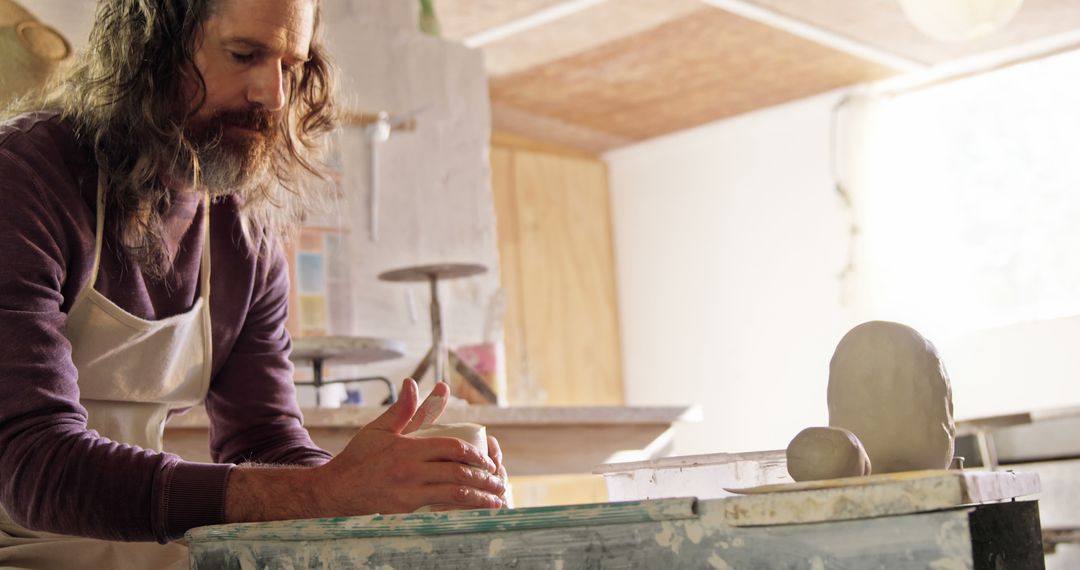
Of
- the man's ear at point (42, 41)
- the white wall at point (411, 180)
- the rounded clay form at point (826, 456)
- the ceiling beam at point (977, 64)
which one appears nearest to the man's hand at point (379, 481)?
the rounded clay form at point (826, 456)

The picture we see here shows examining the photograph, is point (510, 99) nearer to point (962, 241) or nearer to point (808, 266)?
point (808, 266)

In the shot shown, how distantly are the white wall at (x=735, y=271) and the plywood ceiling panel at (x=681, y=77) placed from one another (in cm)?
26

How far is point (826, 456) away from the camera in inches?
31.0

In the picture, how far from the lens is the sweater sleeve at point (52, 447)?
1.02 metres

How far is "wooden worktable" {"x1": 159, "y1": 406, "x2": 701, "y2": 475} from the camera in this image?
7.18 feet

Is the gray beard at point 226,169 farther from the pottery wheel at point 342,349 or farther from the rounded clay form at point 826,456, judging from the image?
the pottery wheel at point 342,349

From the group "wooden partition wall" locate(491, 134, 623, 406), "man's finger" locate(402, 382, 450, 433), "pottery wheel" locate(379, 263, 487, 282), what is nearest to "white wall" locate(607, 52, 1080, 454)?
"wooden partition wall" locate(491, 134, 623, 406)

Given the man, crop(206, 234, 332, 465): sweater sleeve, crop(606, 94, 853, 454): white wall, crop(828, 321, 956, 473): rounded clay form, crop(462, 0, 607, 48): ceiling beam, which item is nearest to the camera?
crop(828, 321, 956, 473): rounded clay form

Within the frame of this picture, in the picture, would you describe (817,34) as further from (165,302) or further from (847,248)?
(165,302)

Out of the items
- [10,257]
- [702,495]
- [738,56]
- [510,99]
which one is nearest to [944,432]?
[702,495]

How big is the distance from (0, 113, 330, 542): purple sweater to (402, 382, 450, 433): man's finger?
178 millimetres

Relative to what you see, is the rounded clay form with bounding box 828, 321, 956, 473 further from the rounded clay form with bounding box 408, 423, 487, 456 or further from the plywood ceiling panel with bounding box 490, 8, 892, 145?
the plywood ceiling panel with bounding box 490, 8, 892, 145

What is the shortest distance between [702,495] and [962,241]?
5122 mm

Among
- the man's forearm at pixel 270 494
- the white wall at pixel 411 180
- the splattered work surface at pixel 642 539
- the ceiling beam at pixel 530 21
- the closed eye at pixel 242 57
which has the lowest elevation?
the splattered work surface at pixel 642 539
